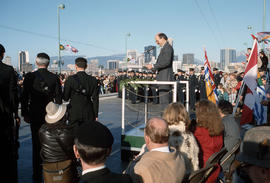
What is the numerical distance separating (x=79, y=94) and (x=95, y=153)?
2.76m

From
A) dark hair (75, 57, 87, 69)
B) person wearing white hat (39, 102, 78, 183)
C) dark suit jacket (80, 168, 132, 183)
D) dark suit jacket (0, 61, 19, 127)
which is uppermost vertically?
dark hair (75, 57, 87, 69)

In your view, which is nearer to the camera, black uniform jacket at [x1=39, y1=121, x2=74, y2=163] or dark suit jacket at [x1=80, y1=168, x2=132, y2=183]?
dark suit jacket at [x1=80, y1=168, x2=132, y2=183]

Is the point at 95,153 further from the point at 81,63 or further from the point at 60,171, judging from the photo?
the point at 81,63

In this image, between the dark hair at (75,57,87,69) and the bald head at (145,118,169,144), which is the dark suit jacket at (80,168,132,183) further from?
the dark hair at (75,57,87,69)

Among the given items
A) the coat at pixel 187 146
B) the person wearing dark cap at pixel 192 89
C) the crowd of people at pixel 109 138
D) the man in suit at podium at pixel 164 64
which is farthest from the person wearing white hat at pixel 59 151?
the person wearing dark cap at pixel 192 89

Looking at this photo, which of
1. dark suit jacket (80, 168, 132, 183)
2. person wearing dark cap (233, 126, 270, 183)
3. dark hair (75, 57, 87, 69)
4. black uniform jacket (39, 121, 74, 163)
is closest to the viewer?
person wearing dark cap (233, 126, 270, 183)

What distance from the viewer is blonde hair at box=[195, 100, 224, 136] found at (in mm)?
3682

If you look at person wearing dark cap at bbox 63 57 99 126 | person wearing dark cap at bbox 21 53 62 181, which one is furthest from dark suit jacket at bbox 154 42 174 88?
person wearing dark cap at bbox 21 53 62 181

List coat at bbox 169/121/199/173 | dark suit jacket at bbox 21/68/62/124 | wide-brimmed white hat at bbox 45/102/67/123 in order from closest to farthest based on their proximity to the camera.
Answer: coat at bbox 169/121/199/173 → wide-brimmed white hat at bbox 45/102/67/123 → dark suit jacket at bbox 21/68/62/124

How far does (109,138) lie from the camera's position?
207 cm

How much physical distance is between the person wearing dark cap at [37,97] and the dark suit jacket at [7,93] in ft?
1.42

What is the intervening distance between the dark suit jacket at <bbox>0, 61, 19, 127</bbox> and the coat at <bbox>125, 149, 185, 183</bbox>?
2.23m

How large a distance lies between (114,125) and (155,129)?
23.4 feet

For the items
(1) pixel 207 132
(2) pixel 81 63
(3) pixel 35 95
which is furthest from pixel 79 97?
(1) pixel 207 132
